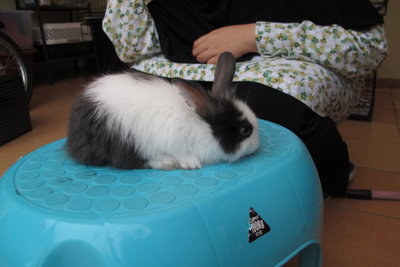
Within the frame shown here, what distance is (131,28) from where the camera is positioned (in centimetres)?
118

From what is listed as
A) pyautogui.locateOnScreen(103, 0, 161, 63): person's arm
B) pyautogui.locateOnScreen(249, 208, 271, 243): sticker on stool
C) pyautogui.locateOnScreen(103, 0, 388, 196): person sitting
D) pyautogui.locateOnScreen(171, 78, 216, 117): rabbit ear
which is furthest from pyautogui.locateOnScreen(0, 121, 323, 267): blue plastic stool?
pyautogui.locateOnScreen(103, 0, 161, 63): person's arm

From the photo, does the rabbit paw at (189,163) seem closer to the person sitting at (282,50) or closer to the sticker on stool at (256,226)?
the sticker on stool at (256,226)

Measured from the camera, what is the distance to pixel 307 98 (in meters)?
0.91

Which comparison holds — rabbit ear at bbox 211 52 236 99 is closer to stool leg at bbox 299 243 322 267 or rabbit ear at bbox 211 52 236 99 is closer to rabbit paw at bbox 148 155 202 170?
rabbit paw at bbox 148 155 202 170

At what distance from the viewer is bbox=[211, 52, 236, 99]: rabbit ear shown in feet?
2.18

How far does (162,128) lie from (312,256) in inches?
17.1

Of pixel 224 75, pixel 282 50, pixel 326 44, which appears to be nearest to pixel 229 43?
pixel 282 50

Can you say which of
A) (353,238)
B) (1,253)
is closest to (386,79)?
(353,238)

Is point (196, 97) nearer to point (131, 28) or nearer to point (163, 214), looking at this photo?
point (163, 214)

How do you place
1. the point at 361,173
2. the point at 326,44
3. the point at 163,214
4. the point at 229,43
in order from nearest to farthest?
the point at 163,214
the point at 326,44
the point at 229,43
the point at 361,173

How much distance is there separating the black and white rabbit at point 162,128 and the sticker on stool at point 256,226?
0.14 metres

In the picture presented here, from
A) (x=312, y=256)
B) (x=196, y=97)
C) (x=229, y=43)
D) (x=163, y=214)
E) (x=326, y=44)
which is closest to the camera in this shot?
(x=163, y=214)

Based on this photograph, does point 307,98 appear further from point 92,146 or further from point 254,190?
point 92,146

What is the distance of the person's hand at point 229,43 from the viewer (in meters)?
1.06
